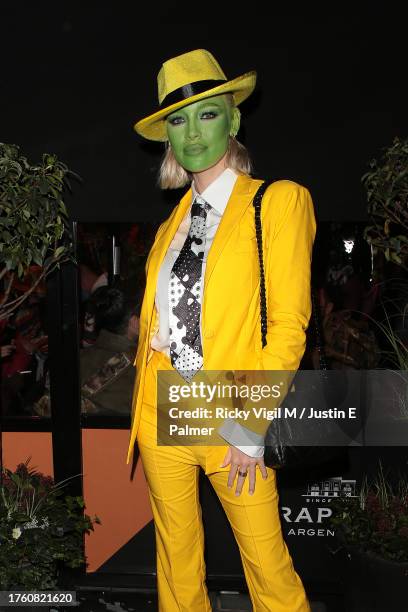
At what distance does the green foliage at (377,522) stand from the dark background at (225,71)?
3.80 feet

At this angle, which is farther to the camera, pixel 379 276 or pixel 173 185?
pixel 379 276

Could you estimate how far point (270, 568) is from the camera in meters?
2.05

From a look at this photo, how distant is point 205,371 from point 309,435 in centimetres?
38

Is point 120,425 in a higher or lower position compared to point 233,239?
lower

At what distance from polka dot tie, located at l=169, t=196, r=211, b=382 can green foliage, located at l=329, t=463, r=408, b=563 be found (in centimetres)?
100

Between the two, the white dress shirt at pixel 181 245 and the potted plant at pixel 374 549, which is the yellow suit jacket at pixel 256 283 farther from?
the potted plant at pixel 374 549

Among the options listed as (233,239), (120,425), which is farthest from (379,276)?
(120,425)

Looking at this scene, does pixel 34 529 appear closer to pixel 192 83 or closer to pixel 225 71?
pixel 192 83

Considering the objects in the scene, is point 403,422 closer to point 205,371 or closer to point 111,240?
point 205,371

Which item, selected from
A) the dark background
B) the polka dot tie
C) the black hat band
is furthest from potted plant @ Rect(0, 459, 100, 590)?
the black hat band

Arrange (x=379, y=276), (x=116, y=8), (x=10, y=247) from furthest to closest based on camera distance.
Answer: (x=379, y=276), (x=116, y=8), (x=10, y=247)

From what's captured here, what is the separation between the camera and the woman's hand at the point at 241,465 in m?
1.98

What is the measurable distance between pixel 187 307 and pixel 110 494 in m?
1.37

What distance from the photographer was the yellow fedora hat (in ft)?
6.84
